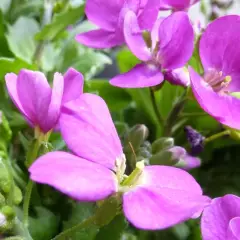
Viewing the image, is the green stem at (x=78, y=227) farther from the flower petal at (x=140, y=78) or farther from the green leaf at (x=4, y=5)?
the green leaf at (x=4, y=5)

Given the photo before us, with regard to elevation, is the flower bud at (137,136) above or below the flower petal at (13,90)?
below

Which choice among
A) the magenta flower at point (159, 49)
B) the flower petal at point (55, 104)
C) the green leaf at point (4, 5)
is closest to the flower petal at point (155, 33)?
the magenta flower at point (159, 49)

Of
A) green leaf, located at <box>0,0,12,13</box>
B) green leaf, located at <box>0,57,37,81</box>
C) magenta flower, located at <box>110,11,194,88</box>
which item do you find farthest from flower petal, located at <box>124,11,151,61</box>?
green leaf, located at <box>0,0,12,13</box>

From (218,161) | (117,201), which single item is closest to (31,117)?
(117,201)

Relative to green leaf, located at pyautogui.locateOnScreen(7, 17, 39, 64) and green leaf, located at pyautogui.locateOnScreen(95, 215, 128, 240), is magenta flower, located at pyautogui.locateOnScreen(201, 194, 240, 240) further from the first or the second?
green leaf, located at pyautogui.locateOnScreen(7, 17, 39, 64)

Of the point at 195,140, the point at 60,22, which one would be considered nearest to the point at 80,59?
the point at 60,22

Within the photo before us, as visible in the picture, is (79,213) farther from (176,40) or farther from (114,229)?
(176,40)
